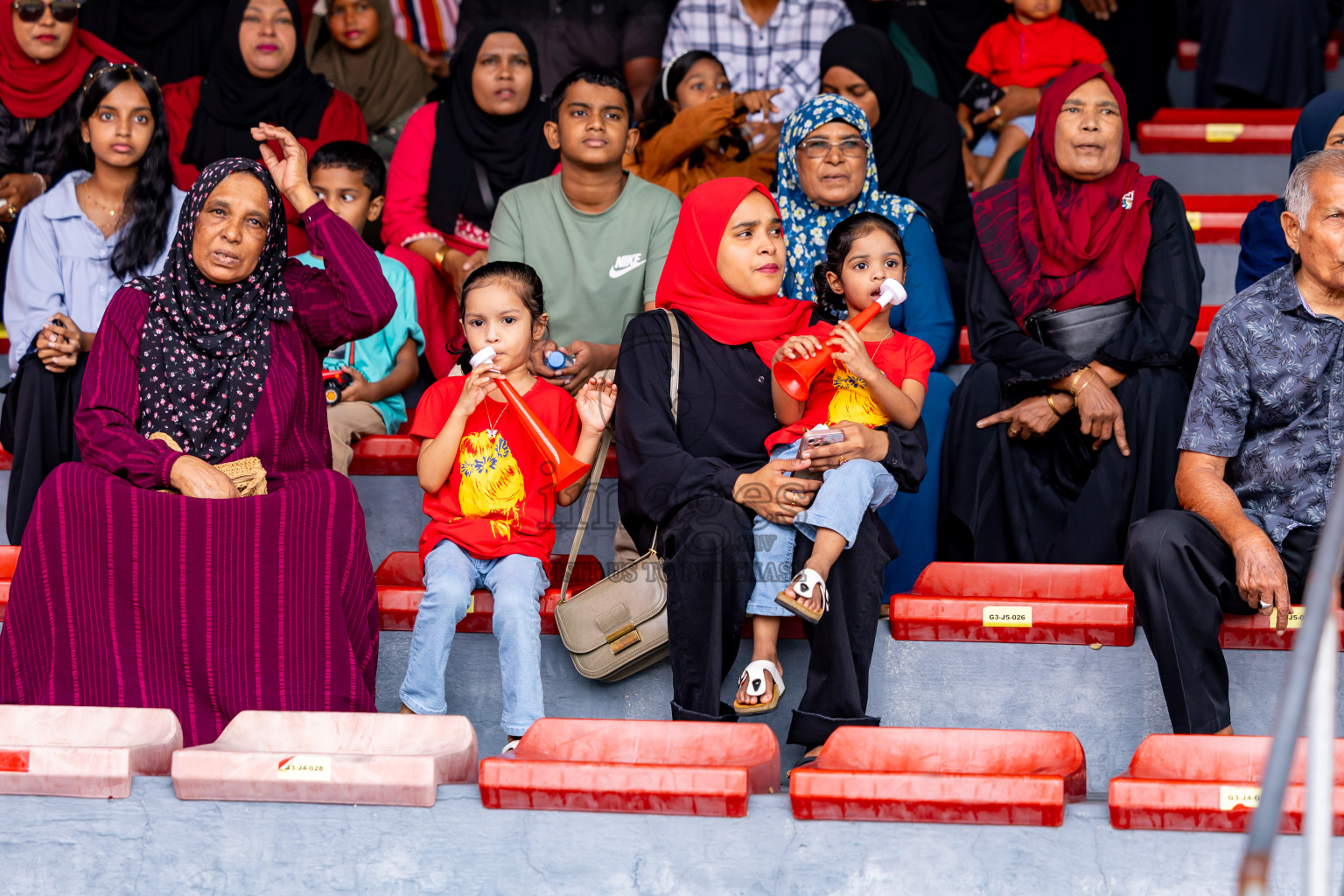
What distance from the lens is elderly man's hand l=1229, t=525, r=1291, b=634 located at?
218cm

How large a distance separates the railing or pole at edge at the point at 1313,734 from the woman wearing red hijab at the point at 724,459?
1.10 m

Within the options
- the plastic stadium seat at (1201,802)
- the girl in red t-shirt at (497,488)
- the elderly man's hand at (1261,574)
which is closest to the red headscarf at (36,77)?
the girl in red t-shirt at (497,488)

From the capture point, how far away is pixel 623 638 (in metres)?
2.47

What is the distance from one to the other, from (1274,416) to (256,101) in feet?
9.95

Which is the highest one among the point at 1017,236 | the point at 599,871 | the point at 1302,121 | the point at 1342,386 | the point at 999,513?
the point at 1302,121

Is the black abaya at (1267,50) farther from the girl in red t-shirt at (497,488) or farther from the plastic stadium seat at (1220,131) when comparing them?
the girl in red t-shirt at (497,488)

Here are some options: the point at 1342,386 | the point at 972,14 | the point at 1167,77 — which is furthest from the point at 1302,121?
the point at 1167,77

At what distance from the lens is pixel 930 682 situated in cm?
246

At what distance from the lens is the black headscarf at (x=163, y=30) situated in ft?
15.2

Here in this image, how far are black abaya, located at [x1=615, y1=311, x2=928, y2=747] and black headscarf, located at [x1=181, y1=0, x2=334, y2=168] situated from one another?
6.27 feet

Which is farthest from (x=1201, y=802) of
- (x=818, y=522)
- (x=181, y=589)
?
(x=181, y=589)

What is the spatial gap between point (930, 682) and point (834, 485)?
40 cm

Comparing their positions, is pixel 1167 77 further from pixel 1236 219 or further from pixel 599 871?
pixel 599 871

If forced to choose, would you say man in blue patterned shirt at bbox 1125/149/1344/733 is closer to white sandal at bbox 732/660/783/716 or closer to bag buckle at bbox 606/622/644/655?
white sandal at bbox 732/660/783/716
